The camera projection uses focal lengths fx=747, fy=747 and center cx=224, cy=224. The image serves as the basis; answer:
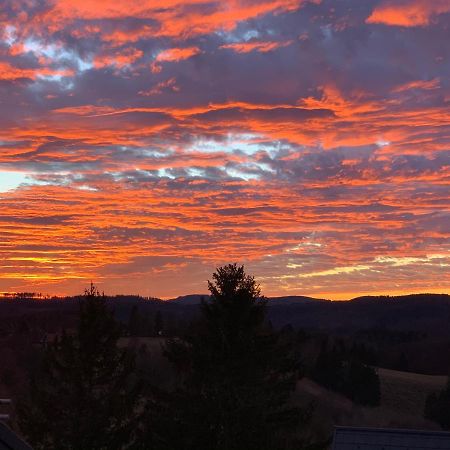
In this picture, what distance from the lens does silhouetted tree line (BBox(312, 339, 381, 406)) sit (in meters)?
104

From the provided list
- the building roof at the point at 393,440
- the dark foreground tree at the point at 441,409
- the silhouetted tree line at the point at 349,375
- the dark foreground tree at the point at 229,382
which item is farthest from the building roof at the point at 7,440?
the silhouetted tree line at the point at 349,375

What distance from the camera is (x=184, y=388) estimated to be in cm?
2741

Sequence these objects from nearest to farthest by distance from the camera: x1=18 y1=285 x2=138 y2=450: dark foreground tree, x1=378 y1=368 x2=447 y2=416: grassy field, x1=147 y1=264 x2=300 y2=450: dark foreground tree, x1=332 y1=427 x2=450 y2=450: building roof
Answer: x1=332 y1=427 x2=450 y2=450: building roof → x1=147 y1=264 x2=300 y2=450: dark foreground tree → x1=18 y1=285 x2=138 y2=450: dark foreground tree → x1=378 y1=368 x2=447 y2=416: grassy field

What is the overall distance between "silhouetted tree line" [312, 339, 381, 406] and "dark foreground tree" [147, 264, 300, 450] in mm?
78831

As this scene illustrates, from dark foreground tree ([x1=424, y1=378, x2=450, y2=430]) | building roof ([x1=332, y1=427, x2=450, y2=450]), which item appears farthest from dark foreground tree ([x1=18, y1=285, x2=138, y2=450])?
dark foreground tree ([x1=424, y1=378, x2=450, y2=430])

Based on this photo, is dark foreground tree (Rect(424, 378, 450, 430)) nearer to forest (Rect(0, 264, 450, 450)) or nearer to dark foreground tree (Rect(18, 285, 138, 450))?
forest (Rect(0, 264, 450, 450))

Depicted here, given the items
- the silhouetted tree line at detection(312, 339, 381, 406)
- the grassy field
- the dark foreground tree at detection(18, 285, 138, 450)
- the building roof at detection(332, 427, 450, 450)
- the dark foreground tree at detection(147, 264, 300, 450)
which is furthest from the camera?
Result: the grassy field

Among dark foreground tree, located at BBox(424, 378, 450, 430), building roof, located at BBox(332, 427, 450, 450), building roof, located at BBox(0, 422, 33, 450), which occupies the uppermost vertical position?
building roof, located at BBox(0, 422, 33, 450)

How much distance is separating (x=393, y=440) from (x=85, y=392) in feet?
42.6

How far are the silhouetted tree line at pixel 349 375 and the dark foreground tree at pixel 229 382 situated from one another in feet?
259

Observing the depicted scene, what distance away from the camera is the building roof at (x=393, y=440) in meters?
19.2

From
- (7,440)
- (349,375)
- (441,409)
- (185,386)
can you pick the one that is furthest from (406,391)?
(7,440)

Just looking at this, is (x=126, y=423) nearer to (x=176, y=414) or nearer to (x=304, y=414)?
(x=176, y=414)

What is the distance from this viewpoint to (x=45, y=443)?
90.4 feet
